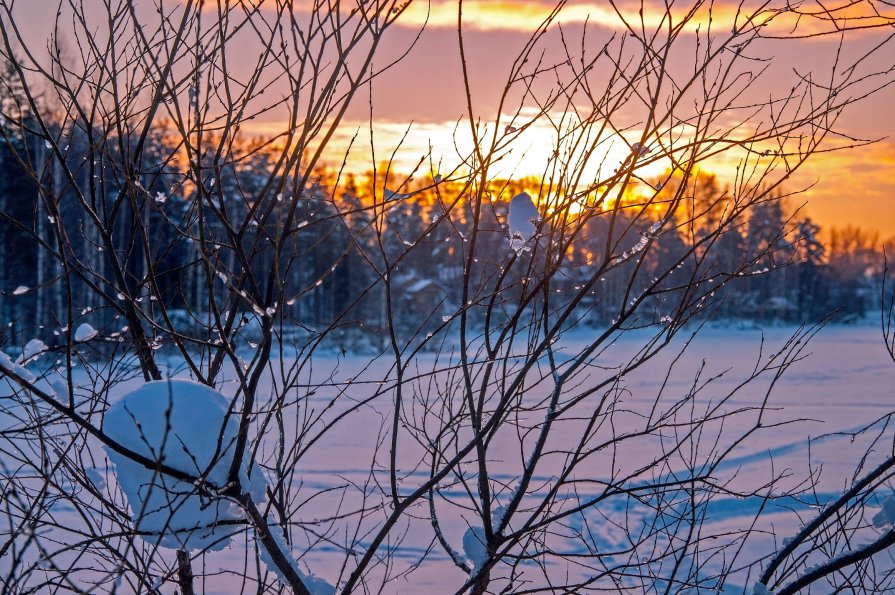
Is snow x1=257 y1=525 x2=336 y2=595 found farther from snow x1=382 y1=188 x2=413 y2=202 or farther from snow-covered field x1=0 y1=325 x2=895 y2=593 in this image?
snow x1=382 y1=188 x2=413 y2=202

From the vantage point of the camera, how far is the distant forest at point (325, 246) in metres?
1.67

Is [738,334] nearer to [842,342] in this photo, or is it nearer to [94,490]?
[842,342]

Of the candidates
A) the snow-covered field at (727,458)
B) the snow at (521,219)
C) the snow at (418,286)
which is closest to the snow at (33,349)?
the snow-covered field at (727,458)

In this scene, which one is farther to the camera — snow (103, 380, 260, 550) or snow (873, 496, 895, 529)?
snow (873, 496, 895, 529)

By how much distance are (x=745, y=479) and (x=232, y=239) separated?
24.6ft

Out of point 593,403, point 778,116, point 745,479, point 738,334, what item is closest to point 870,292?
point 738,334

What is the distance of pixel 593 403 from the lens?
1259 cm

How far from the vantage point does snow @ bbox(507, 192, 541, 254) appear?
1.76 metres

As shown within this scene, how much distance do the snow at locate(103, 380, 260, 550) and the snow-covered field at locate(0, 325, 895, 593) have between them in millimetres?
222

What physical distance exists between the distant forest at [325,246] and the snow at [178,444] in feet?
0.79

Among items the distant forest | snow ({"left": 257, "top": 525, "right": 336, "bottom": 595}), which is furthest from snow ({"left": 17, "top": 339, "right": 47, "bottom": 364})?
snow ({"left": 257, "top": 525, "right": 336, "bottom": 595})

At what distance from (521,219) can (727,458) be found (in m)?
7.93

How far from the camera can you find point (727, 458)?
28.7 feet

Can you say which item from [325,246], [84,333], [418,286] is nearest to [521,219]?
[84,333]
